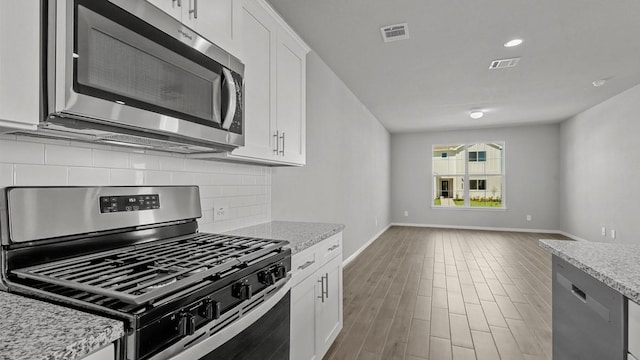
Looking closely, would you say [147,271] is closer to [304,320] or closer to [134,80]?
[134,80]

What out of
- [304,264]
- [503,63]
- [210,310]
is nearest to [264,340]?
[210,310]

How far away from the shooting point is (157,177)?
1609 millimetres

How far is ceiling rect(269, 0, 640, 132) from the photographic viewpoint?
2.56 m

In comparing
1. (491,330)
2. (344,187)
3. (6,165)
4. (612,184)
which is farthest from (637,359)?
(612,184)

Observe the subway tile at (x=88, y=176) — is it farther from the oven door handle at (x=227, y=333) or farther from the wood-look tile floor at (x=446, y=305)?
the wood-look tile floor at (x=446, y=305)

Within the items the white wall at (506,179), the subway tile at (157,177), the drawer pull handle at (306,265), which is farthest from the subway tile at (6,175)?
the white wall at (506,179)

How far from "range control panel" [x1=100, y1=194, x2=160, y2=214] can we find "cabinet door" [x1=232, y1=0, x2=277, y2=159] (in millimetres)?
448

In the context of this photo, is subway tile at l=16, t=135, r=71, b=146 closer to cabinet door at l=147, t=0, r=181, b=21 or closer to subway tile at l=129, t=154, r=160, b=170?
subway tile at l=129, t=154, r=160, b=170

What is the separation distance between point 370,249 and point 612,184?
3.97 meters

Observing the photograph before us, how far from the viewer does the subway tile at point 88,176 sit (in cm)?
125

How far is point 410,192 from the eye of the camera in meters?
8.66

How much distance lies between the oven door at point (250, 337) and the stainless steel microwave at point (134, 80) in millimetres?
717

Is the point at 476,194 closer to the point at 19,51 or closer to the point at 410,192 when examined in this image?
the point at 410,192

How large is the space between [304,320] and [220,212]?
81 centimetres
